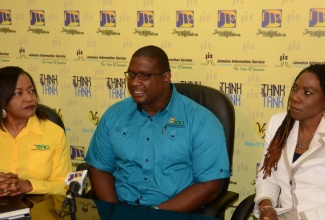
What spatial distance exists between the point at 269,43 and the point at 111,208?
1.57m

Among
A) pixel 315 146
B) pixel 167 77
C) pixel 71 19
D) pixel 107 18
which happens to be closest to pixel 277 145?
pixel 315 146

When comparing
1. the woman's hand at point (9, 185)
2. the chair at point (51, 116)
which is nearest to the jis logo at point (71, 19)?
the chair at point (51, 116)

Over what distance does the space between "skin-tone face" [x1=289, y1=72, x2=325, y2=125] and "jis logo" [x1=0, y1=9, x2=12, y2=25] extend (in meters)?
2.43

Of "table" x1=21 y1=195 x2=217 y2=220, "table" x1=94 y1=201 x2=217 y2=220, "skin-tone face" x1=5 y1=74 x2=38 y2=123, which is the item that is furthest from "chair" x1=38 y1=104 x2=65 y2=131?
"table" x1=94 y1=201 x2=217 y2=220

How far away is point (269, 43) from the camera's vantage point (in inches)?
118

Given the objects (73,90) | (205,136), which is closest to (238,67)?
(205,136)

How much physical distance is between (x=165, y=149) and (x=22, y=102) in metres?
0.83

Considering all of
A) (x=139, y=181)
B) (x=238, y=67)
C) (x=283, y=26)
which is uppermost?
(x=283, y=26)

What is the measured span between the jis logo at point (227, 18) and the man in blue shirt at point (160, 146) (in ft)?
2.31

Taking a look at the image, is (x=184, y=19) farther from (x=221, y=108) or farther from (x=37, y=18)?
(x=37, y=18)

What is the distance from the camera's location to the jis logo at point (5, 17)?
12.1 ft

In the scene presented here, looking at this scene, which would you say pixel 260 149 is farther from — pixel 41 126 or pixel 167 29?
pixel 41 126

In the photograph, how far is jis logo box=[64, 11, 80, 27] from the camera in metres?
3.47

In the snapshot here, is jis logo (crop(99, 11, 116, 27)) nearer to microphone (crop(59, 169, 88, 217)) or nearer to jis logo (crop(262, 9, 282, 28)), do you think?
jis logo (crop(262, 9, 282, 28))
